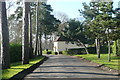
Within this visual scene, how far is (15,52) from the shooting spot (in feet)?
88.6

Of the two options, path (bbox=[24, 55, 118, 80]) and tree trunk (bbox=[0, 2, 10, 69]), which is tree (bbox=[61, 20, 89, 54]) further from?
tree trunk (bbox=[0, 2, 10, 69])

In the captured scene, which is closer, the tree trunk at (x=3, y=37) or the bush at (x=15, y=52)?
the tree trunk at (x=3, y=37)

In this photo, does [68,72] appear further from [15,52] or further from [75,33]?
[75,33]

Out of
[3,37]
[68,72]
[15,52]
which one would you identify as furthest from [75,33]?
[68,72]

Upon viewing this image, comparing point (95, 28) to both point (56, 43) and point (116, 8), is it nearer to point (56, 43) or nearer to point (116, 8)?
point (116, 8)

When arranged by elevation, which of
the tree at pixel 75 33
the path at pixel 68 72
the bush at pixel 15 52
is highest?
the tree at pixel 75 33

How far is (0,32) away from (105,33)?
13419 mm

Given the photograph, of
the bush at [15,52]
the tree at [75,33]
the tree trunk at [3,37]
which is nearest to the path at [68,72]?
the tree trunk at [3,37]

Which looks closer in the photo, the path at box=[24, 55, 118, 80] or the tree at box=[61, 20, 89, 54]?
the path at box=[24, 55, 118, 80]

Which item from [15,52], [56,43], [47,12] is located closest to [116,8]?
[15,52]

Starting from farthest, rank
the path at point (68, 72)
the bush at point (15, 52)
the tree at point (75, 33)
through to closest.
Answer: the tree at point (75, 33) → the bush at point (15, 52) → the path at point (68, 72)

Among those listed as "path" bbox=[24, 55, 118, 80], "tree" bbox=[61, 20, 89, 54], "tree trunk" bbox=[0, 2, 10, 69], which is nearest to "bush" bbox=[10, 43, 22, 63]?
"path" bbox=[24, 55, 118, 80]

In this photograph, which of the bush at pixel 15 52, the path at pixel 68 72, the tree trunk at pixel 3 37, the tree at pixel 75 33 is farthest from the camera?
the tree at pixel 75 33

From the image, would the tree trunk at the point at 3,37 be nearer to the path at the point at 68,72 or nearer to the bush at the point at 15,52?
the path at the point at 68,72
